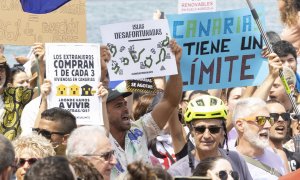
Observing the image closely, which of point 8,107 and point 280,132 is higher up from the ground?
point 8,107

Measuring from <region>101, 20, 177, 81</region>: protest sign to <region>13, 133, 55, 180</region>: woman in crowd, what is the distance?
1980 millimetres

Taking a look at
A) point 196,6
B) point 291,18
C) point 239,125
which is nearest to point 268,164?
point 239,125

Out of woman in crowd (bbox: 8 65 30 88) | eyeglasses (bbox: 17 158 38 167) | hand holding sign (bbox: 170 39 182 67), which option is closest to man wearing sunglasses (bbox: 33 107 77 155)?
eyeglasses (bbox: 17 158 38 167)

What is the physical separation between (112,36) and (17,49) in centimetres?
876

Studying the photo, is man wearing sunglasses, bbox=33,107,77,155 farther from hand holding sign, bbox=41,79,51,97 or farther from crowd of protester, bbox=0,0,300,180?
hand holding sign, bbox=41,79,51,97

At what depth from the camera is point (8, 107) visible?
11.2 metres

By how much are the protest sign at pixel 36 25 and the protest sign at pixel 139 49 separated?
38 centimetres

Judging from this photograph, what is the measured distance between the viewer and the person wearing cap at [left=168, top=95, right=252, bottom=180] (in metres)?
10.3

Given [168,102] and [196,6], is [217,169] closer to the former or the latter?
[168,102]

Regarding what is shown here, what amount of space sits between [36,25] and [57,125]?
1.61 metres

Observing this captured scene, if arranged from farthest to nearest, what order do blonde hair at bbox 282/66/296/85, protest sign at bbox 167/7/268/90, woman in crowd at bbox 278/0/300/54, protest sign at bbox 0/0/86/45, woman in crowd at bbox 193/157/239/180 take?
woman in crowd at bbox 278/0/300/54, blonde hair at bbox 282/66/296/85, protest sign at bbox 167/7/268/90, protest sign at bbox 0/0/86/45, woman in crowd at bbox 193/157/239/180

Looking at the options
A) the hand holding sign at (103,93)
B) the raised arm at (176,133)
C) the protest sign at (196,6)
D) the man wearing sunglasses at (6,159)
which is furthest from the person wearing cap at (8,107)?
the protest sign at (196,6)

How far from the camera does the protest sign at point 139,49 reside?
36.9 feet

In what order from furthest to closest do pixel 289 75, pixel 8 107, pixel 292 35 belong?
pixel 292 35 < pixel 289 75 < pixel 8 107
